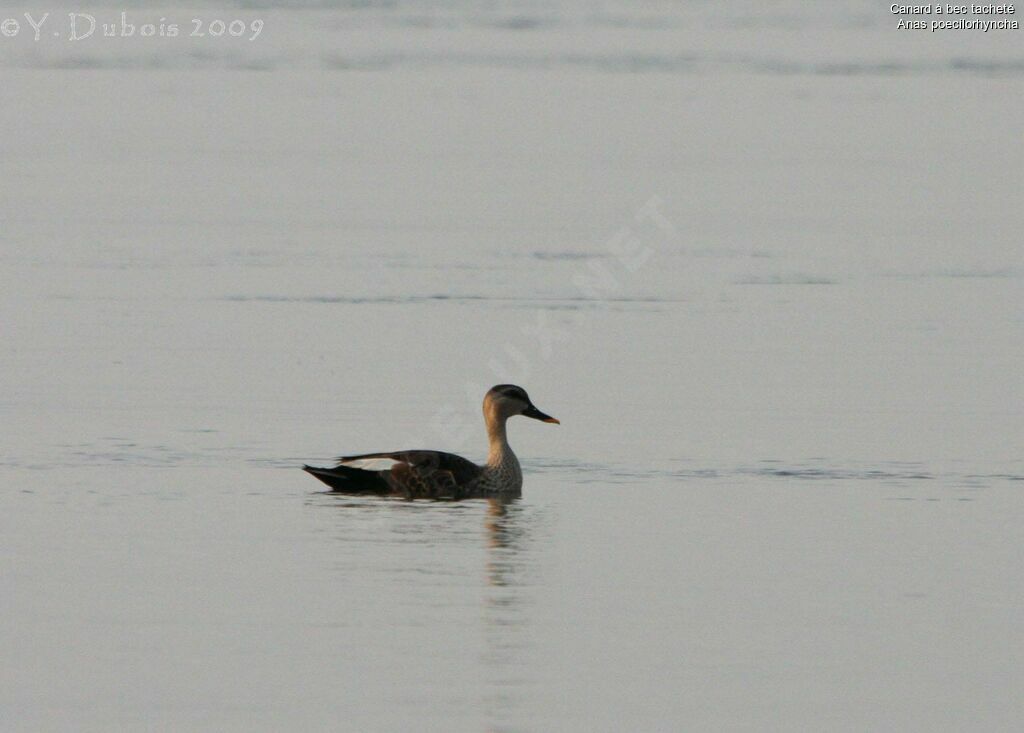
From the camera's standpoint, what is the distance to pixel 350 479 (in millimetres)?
12844

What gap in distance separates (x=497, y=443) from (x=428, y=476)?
639 millimetres

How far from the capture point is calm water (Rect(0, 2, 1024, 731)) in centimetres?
870

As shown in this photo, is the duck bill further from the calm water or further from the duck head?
the calm water

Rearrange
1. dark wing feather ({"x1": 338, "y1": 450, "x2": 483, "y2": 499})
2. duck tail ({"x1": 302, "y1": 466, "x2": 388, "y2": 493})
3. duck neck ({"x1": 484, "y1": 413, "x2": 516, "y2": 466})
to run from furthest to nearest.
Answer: duck neck ({"x1": 484, "y1": 413, "x2": 516, "y2": 466}) → dark wing feather ({"x1": 338, "y1": 450, "x2": 483, "y2": 499}) → duck tail ({"x1": 302, "y1": 466, "x2": 388, "y2": 493})

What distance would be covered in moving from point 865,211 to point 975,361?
388 inches

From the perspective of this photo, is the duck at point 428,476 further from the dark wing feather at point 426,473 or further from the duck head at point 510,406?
the duck head at point 510,406

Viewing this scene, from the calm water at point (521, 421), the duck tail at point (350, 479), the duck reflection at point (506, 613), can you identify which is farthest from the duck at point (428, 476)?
the duck reflection at point (506, 613)

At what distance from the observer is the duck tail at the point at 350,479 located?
41.9ft

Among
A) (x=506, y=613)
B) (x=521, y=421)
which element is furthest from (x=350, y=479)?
(x=521, y=421)

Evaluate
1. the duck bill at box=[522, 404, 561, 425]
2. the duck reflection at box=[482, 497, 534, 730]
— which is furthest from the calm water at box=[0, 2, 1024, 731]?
the duck bill at box=[522, 404, 561, 425]

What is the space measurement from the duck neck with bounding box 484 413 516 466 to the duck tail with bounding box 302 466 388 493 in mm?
681

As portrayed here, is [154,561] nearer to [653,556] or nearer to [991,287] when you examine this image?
[653,556]

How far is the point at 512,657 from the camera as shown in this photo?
29.2ft

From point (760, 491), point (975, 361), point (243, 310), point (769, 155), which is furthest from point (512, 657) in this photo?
point (769, 155)
